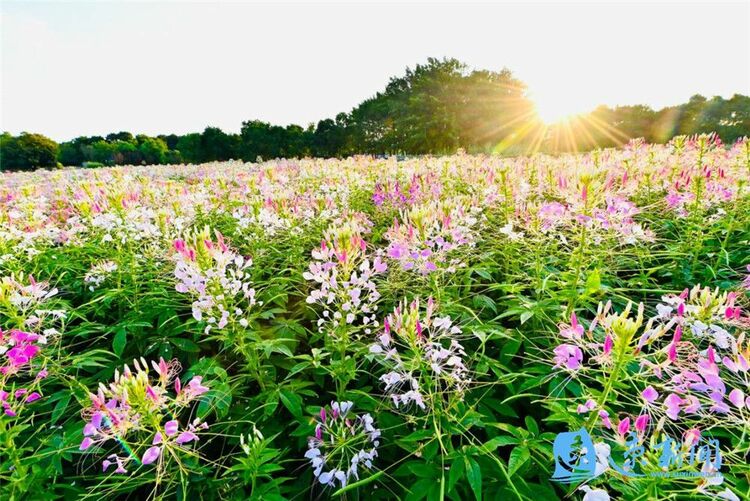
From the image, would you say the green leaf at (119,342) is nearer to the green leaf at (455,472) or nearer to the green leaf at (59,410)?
the green leaf at (59,410)

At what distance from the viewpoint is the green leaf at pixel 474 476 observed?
1.40 meters

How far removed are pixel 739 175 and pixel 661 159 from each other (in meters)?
1.75

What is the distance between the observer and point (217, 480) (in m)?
1.63

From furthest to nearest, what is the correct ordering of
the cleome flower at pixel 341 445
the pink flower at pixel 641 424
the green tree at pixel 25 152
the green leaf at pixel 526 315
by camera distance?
the green tree at pixel 25 152 → the green leaf at pixel 526 315 → the cleome flower at pixel 341 445 → the pink flower at pixel 641 424

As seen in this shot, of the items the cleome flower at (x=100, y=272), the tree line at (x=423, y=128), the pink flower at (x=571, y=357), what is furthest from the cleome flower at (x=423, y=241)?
the tree line at (x=423, y=128)

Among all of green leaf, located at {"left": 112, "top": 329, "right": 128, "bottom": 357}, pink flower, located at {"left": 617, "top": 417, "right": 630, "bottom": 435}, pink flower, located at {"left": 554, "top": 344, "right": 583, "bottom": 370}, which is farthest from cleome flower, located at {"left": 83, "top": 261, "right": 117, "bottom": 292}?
pink flower, located at {"left": 617, "top": 417, "right": 630, "bottom": 435}

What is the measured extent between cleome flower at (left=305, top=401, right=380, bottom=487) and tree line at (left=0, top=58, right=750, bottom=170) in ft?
103

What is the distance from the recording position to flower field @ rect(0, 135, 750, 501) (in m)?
1.33

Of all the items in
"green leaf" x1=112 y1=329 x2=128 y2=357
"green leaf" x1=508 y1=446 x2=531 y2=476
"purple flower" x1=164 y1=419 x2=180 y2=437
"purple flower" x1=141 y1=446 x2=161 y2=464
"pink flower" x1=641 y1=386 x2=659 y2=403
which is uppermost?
"pink flower" x1=641 y1=386 x2=659 y2=403

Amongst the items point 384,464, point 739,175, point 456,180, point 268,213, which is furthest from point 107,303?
point 739,175

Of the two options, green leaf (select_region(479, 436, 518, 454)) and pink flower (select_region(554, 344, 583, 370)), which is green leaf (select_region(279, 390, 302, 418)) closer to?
green leaf (select_region(479, 436, 518, 454))

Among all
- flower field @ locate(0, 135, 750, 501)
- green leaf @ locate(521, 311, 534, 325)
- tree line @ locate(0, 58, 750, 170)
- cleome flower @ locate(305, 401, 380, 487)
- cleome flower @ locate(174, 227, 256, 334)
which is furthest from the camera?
tree line @ locate(0, 58, 750, 170)

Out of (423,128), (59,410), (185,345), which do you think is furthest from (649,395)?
(423,128)

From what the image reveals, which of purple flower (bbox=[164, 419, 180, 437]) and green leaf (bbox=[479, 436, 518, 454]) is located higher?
purple flower (bbox=[164, 419, 180, 437])
